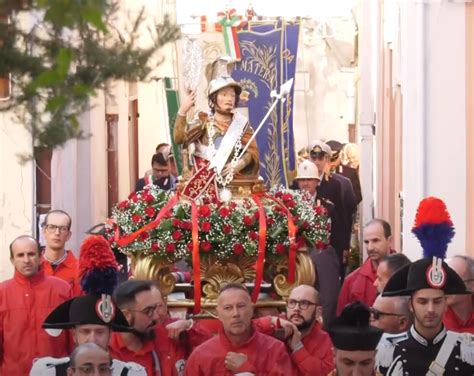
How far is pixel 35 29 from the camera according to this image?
866cm

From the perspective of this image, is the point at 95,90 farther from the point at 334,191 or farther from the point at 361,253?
the point at 361,253

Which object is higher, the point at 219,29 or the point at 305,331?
the point at 219,29

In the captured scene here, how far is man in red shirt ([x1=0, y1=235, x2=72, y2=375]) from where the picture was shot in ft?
44.0

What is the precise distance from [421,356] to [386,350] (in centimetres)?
23

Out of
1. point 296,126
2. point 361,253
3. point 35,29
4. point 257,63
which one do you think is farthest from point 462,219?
point 296,126

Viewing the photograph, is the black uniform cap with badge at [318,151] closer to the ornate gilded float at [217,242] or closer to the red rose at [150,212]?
the ornate gilded float at [217,242]

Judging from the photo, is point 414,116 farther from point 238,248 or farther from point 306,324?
point 306,324

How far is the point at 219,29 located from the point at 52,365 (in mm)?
13991

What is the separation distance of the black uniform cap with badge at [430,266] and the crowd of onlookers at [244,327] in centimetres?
1

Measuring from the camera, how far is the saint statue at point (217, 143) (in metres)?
15.4

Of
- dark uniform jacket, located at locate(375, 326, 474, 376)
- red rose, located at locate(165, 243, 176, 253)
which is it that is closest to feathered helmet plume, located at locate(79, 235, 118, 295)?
dark uniform jacket, located at locate(375, 326, 474, 376)

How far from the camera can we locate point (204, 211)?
1475 centimetres

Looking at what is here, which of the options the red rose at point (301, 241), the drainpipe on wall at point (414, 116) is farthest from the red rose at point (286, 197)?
the drainpipe on wall at point (414, 116)

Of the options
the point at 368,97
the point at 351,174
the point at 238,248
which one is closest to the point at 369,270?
the point at 238,248
